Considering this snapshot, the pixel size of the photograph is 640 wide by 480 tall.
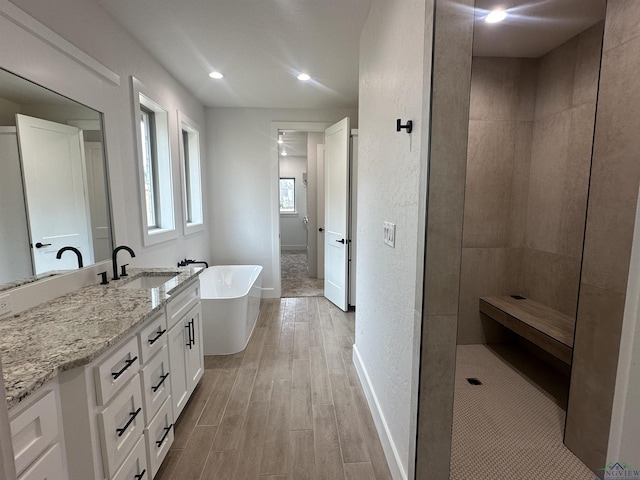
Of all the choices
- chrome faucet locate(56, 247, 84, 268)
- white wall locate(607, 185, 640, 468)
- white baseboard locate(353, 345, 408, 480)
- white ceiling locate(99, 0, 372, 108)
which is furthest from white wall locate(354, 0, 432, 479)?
chrome faucet locate(56, 247, 84, 268)

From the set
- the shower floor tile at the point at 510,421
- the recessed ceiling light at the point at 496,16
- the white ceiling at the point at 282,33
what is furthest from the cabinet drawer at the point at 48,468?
the recessed ceiling light at the point at 496,16

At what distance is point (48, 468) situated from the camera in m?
0.89

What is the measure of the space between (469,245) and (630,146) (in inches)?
60.4

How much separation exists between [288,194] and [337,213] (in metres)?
4.58

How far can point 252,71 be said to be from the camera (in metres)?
2.96

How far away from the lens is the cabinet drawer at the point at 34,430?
0.79 m

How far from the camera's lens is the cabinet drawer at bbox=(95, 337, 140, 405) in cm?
105

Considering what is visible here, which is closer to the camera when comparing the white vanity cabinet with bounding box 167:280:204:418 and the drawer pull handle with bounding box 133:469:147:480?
the drawer pull handle with bounding box 133:469:147:480

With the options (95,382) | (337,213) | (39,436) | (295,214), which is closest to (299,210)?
(295,214)

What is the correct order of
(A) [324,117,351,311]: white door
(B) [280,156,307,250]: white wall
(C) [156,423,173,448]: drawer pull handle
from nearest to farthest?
1. (C) [156,423,173,448]: drawer pull handle
2. (A) [324,117,351,311]: white door
3. (B) [280,156,307,250]: white wall

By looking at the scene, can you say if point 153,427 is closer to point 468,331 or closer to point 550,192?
point 468,331

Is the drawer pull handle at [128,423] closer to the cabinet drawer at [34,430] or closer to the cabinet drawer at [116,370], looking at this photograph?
the cabinet drawer at [116,370]

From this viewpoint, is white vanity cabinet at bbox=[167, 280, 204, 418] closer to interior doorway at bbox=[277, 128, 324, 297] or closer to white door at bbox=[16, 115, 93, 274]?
white door at bbox=[16, 115, 93, 274]

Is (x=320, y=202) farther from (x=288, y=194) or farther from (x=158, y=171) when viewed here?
(x=288, y=194)
